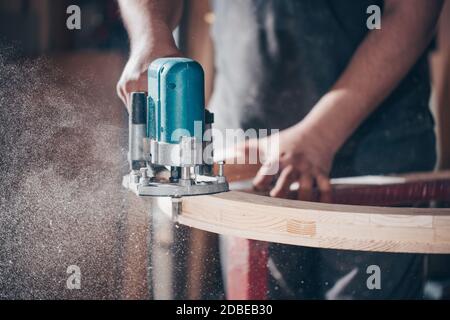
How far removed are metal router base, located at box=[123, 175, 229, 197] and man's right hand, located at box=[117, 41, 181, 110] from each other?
0.29 meters

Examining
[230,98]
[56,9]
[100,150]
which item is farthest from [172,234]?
[56,9]

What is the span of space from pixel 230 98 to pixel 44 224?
585 millimetres

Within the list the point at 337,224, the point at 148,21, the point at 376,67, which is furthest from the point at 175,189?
the point at 376,67

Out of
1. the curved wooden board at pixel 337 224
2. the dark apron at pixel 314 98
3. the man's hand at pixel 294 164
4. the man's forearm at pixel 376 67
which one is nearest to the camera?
the curved wooden board at pixel 337 224

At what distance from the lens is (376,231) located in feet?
3.45

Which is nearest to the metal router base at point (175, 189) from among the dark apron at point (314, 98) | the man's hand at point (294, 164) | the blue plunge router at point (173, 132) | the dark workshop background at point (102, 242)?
the blue plunge router at point (173, 132)

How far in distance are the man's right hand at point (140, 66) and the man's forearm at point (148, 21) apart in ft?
0.05

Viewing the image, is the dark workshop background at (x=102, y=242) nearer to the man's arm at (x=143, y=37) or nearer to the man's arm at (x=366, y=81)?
the man's arm at (x=143, y=37)

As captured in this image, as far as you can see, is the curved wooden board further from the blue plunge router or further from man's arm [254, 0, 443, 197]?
man's arm [254, 0, 443, 197]

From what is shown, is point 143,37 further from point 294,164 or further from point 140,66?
point 294,164

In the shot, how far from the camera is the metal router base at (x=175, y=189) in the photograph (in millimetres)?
1109

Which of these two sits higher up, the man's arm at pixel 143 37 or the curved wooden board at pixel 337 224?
the man's arm at pixel 143 37

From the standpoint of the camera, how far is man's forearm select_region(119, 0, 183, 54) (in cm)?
144

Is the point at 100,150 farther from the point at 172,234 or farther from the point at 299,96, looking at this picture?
the point at 299,96
